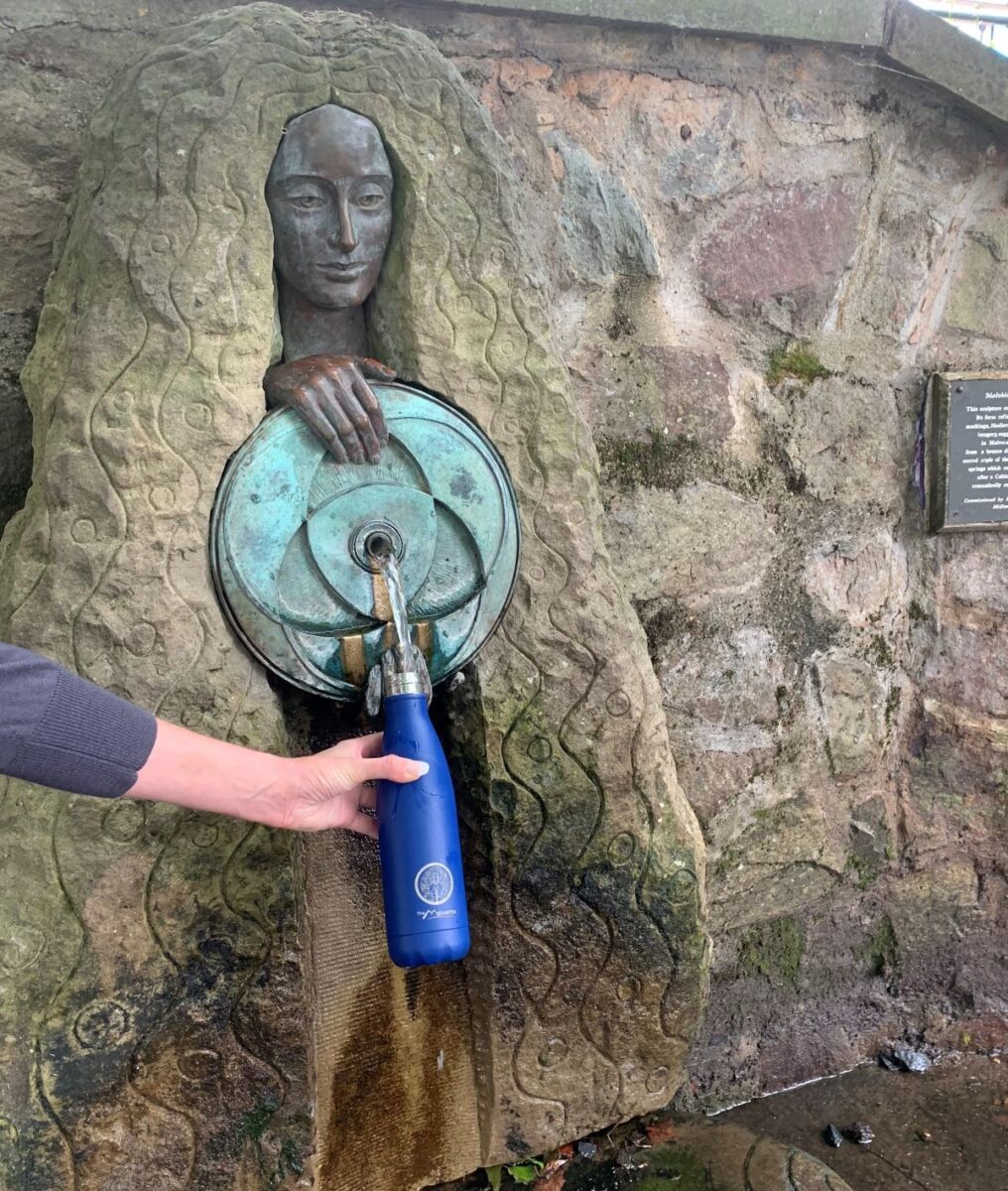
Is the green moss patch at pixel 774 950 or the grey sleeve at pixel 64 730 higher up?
the grey sleeve at pixel 64 730

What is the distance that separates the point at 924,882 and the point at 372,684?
1.46 m

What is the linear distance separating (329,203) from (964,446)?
139cm

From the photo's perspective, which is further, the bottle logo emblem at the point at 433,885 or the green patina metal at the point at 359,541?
the green patina metal at the point at 359,541

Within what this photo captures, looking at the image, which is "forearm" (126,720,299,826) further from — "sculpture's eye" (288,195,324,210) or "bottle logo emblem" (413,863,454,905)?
"sculpture's eye" (288,195,324,210)

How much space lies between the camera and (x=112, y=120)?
1391mm

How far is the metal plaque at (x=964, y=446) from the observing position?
215 cm

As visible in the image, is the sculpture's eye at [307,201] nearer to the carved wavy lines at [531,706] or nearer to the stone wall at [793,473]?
the carved wavy lines at [531,706]

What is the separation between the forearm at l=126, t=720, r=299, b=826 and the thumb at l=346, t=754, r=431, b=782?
0.07 m

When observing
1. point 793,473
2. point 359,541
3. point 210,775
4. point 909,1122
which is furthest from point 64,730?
point 909,1122

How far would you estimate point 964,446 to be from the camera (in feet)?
7.07

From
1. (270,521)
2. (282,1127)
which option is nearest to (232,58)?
(270,521)

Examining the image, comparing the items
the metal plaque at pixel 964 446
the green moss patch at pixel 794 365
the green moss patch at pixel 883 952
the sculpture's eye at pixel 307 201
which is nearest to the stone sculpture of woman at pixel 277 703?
the sculpture's eye at pixel 307 201

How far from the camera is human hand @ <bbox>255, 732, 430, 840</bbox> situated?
1178 mm

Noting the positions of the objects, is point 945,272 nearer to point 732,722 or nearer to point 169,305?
point 732,722
